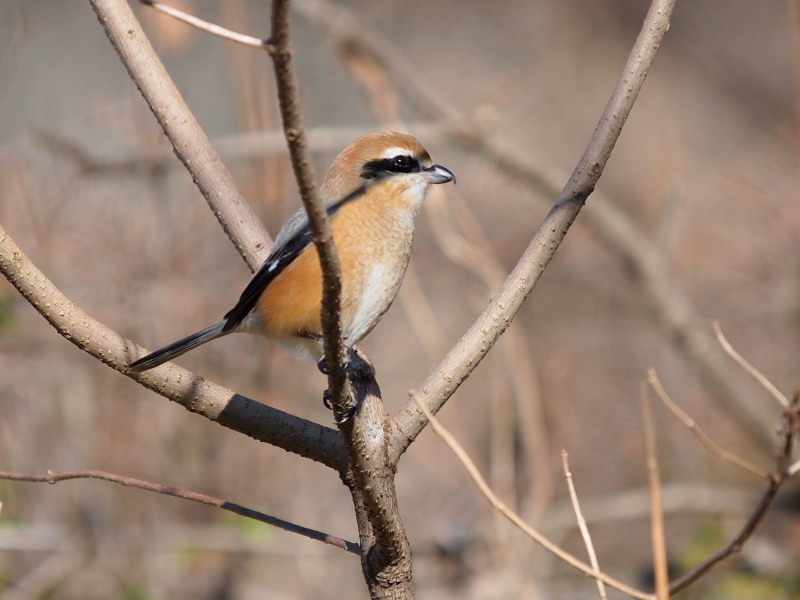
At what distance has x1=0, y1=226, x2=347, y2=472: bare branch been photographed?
1836 mm

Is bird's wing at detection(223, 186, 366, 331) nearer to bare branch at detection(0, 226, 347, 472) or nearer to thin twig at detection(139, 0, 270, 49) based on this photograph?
bare branch at detection(0, 226, 347, 472)

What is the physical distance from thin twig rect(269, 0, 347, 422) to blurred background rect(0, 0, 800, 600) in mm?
1728

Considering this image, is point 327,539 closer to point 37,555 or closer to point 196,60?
point 37,555

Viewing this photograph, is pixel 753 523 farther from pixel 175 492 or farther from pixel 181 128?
pixel 181 128

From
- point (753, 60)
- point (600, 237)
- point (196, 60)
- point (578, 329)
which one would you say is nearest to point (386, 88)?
point (600, 237)

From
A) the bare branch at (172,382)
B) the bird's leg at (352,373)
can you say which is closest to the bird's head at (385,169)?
the bird's leg at (352,373)

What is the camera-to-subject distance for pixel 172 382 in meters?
1.96

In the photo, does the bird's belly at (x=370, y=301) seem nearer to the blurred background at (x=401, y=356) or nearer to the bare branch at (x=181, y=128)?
the bare branch at (x=181, y=128)

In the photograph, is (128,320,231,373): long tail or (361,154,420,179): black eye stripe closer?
(128,320,231,373): long tail

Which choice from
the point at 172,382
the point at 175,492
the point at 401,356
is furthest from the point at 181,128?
the point at 401,356

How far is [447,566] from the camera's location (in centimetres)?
491

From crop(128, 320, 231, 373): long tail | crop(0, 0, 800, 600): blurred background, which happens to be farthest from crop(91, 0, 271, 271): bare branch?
crop(0, 0, 800, 600): blurred background

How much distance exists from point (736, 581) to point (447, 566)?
1.52 meters

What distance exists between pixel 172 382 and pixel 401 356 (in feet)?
10.8
